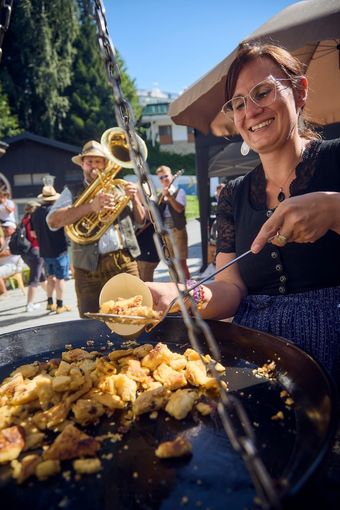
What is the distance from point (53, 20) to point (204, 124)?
81.0ft

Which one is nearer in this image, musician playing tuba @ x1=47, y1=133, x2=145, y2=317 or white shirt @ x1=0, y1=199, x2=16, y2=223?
musician playing tuba @ x1=47, y1=133, x2=145, y2=317

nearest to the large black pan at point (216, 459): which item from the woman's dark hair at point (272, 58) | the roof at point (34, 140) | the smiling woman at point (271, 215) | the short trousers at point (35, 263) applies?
the smiling woman at point (271, 215)

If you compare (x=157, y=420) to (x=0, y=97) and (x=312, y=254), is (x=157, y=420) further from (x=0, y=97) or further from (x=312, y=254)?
(x=0, y=97)

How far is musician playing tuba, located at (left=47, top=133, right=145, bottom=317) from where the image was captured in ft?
11.9

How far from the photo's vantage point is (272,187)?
6.28ft

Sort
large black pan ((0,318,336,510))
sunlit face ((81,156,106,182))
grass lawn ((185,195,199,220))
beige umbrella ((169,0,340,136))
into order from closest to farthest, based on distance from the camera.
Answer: large black pan ((0,318,336,510)) < beige umbrella ((169,0,340,136)) < sunlit face ((81,156,106,182)) < grass lawn ((185,195,199,220))

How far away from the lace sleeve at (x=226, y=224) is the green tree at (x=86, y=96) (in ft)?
90.9

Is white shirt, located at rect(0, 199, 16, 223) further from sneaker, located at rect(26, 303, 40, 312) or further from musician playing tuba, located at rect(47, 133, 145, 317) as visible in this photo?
musician playing tuba, located at rect(47, 133, 145, 317)

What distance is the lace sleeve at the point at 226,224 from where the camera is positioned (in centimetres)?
203

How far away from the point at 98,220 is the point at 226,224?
2.10m

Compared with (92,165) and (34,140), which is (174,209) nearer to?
(92,165)

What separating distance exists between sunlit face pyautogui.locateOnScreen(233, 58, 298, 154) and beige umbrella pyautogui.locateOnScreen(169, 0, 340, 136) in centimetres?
150

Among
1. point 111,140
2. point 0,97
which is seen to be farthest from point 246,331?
point 0,97

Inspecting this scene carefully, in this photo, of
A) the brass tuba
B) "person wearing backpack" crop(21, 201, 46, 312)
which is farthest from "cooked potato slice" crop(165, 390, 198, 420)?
"person wearing backpack" crop(21, 201, 46, 312)
